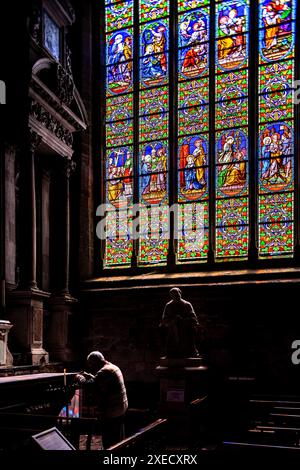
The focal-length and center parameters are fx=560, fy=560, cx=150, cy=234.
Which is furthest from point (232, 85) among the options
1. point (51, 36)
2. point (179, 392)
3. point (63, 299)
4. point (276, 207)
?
point (179, 392)

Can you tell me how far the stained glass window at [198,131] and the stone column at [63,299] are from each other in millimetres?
1133

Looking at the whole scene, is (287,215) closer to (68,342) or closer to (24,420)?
(68,342)

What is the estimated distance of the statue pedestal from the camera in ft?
23.8

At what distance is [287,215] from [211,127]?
2305mm

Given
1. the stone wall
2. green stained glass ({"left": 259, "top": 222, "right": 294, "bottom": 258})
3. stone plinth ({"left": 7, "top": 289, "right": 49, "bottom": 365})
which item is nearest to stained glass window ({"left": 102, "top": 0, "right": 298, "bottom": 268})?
green stained glass ({"left": 259, "top": 222, "right": 294, "bottom": 258})

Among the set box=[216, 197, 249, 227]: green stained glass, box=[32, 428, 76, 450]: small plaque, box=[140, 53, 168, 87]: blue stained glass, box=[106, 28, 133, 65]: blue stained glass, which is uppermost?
box=[106, 28, 133, 65]: blue stained glass

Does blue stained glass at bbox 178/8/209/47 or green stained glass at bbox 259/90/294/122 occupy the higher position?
blue stained glass at bbox 178/8/209/47

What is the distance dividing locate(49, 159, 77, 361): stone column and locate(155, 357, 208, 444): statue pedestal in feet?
9.92

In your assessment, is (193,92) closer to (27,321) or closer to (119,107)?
(119,107)

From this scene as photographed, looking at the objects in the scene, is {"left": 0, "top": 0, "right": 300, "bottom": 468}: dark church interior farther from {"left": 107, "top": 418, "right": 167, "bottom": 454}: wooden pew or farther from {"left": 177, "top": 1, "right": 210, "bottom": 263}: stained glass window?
{"left": 107, "top": 418, "right": 167, "bottom": 454}: wooden pew

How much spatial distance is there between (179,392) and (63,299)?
361cm

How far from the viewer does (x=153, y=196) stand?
11328mm

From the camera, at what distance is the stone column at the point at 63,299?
10.2 meters

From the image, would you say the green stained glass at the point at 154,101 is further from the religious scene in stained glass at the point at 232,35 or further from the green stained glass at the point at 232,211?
the green stained glass at the point at 232,211
